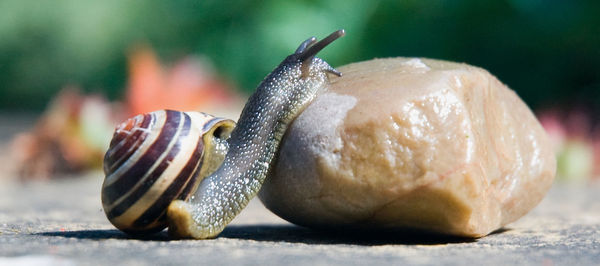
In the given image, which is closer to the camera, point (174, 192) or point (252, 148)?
point (174, 192)

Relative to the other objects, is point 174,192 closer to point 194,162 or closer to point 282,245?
point 194,162

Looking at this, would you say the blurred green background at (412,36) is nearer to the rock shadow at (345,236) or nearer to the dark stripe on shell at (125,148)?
the rock shadow at (345,236)

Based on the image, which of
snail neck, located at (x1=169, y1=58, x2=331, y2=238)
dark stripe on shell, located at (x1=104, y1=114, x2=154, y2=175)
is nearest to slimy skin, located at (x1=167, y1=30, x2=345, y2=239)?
snail neck, located at (x1=169, y1=58, x2=331, y2=238)

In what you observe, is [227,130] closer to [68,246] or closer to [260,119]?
[260,119]

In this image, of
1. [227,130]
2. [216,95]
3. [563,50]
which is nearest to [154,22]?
[216,95]

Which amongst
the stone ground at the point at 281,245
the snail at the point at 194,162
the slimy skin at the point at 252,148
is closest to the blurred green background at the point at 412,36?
the stone ground at the point at 281,245

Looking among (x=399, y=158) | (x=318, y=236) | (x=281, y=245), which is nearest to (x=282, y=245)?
(x=281, y=245)
